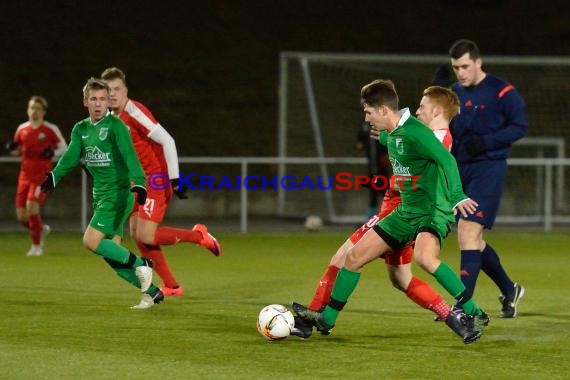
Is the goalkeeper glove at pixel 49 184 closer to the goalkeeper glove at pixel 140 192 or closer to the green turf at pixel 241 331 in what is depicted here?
the goalkeeper glove at pixel 140 192

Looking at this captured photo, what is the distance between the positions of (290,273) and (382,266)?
3.76 feet

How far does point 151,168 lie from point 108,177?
81 centimetres

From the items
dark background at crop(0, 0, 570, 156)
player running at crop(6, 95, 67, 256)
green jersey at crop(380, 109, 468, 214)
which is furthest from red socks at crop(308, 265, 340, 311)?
dark background at crop(0, 0, 570, 156)

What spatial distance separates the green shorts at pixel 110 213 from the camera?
8.47 metres

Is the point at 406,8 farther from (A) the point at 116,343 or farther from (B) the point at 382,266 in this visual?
(A) the point at 116,343

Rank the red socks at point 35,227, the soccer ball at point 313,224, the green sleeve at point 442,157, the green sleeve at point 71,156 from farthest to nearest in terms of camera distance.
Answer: the soccer ball at point 313,224, the red socks at point 35,227, the green sleeve at point 71,156, the green sleeve at point 442,157

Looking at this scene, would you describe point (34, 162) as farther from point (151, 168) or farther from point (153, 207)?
point (153, 207)

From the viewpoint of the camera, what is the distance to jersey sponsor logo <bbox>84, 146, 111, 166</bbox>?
845 centimetres

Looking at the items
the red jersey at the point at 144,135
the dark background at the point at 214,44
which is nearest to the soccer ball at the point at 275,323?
the red jersey at the point at 144,135

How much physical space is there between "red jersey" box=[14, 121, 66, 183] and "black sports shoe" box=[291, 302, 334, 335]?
7.12 metres

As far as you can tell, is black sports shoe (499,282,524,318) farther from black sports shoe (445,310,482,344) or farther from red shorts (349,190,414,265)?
black sports shoe (445,310,482,344)

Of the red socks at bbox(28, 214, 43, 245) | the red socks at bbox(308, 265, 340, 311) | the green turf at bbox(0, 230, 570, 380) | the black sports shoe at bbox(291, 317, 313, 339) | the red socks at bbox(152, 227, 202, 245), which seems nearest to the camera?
the green turf at bbox(0, 230, 570, 380)

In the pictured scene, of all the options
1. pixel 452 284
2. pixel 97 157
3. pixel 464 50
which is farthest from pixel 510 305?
pixel 97 157

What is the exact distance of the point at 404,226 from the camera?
269 inches
